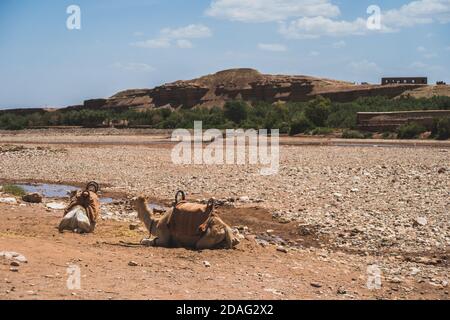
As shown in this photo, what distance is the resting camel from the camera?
10297 mm

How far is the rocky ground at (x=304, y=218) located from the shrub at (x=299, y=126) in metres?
24.6

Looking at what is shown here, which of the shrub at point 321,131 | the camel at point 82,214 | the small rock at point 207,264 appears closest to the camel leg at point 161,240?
the small rock at point 207,264

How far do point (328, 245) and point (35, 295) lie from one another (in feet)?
21.0

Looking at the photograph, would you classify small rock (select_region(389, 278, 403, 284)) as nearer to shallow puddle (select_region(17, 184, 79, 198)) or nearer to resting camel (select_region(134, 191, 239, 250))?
resting camel (select_region(134, 191, 239, 250))

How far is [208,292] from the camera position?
774 centimetres

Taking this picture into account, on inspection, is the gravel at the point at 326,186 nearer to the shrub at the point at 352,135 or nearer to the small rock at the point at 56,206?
the small rock at the point at 56,206

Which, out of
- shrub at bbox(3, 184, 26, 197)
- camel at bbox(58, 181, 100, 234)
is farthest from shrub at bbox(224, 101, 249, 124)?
camel at bbox(58, 181, 100, 234)

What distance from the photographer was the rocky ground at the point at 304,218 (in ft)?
30.0

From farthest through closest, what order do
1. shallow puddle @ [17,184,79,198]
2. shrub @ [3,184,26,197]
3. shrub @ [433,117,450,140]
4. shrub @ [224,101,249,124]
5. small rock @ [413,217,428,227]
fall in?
shrub @ [224,101,249,124], shrub @ [433,117,450,140], shallow puddle @ [17,184,79,198], shrub @ [3,184,26,197], small rock @ [413,217,428,227]

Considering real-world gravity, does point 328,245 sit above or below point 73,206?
below

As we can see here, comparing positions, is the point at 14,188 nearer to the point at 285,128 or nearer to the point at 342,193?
the point at 342,193

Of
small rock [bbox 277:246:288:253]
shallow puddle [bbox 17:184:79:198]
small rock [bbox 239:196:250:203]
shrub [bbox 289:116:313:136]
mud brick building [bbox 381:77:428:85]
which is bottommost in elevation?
shallow puddle [bbox 17:184:79:198]

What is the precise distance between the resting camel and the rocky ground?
0.32m
